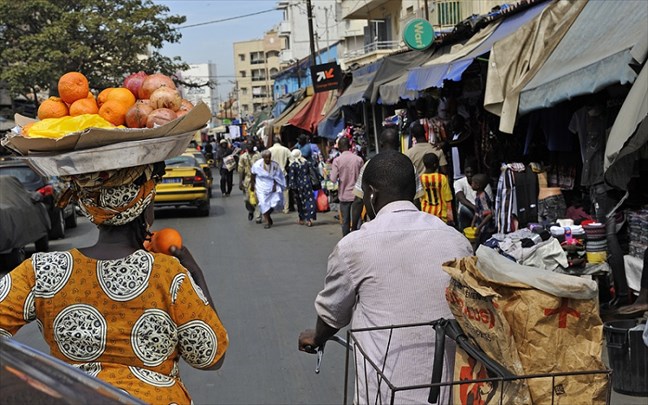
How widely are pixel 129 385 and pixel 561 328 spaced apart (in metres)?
1.35

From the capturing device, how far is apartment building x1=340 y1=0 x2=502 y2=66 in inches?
1089

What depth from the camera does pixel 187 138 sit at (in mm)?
2850

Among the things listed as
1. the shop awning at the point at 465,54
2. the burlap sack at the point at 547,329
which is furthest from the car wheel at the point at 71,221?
the burlap sack at the point at 547,329

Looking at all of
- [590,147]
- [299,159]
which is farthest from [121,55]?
[590,147]

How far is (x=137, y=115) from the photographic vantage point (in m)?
2.78

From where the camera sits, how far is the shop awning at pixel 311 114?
989 inches

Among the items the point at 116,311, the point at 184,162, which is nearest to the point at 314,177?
the point at 184,162

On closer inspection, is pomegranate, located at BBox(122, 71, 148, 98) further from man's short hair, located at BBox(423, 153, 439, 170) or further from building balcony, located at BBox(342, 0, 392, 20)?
building balcony, located at BBox(342, 0, 392, 20)

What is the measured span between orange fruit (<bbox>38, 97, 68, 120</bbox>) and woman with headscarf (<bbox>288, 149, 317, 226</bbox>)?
45.7 feet

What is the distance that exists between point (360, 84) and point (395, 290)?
51.3ft

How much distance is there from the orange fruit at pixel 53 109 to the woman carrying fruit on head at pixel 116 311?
304 mm

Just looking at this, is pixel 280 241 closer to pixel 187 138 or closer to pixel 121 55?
pixel 187 138

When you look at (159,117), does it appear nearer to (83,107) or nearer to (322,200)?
(83,107)

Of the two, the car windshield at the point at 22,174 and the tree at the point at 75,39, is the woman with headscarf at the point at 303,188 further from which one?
the tree at the point at 75,39
